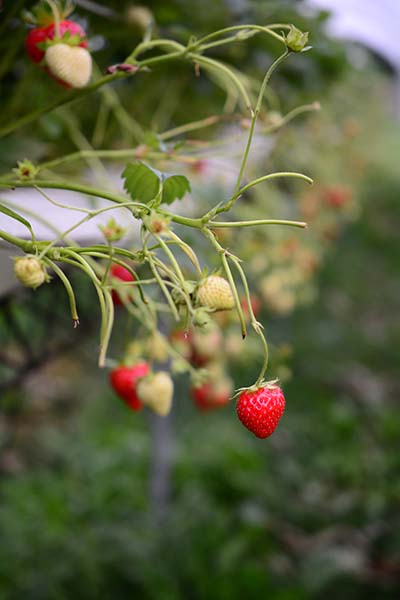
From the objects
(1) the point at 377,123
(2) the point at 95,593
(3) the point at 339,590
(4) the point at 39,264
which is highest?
(1) the point at 377,123

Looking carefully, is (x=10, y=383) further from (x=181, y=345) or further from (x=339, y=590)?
(x=339, y=590)

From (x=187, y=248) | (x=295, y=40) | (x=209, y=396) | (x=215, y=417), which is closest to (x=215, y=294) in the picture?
(x=187, y=248)

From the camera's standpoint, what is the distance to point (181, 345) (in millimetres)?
773

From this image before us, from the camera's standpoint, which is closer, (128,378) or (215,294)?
(215,294)

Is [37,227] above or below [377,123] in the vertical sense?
below

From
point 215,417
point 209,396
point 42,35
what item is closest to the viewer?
point 42,35

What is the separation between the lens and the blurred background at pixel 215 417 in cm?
86

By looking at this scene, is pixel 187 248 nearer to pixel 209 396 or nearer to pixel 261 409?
pixel 261 409

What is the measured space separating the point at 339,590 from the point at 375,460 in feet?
1.16

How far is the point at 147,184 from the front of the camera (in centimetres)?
39

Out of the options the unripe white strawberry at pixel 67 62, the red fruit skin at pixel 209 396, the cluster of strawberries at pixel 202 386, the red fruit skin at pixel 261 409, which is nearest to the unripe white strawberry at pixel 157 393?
the cluster of strawberries at pixel 202 386

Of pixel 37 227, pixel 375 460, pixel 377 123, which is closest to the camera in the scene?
pixel 37 227

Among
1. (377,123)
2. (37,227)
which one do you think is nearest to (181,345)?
(37,227)

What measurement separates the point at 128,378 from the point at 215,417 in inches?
77.0
